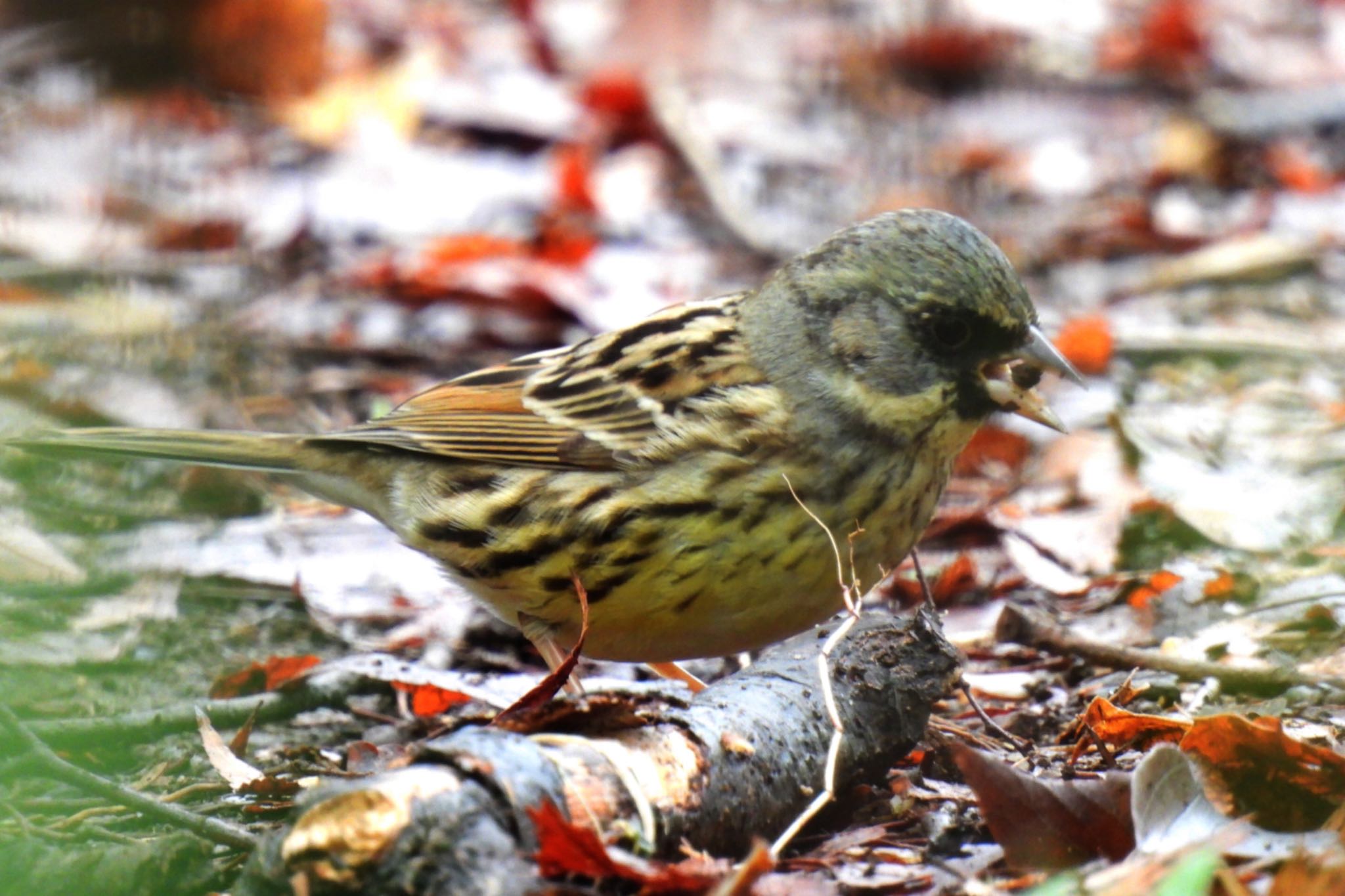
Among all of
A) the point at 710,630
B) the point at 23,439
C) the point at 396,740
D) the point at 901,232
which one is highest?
the point at 901,232

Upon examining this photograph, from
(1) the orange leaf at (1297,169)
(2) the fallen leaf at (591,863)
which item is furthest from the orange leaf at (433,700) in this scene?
(1) the orange leaf at (1297,169)

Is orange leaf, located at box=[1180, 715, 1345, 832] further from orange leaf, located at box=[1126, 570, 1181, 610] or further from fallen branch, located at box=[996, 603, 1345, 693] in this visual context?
orange leaf, located at box=[1126, 570, 1181, 610]

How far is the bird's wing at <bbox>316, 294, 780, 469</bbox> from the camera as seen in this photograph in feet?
14.3

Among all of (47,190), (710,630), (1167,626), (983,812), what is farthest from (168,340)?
(983,812)

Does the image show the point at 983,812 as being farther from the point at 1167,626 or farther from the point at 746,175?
the point at 746,175

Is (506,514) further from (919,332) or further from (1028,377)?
(1028,377)

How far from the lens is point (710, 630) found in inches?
162

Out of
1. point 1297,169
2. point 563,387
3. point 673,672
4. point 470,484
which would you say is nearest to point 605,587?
point 470,484

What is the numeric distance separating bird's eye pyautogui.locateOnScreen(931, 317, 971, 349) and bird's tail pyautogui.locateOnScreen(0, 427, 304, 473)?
1.92 metres

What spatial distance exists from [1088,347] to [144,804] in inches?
202

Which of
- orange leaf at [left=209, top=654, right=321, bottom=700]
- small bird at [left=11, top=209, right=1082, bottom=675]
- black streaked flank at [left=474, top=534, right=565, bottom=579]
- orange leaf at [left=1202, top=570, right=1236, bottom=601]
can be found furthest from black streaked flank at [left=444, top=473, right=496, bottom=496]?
orange leaf at [left=1202, top=570, right=1236, bottom=601]

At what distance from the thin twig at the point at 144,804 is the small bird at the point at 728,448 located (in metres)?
1.24

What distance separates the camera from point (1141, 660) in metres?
4.11

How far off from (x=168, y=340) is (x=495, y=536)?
304cm
